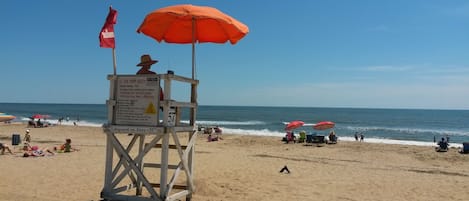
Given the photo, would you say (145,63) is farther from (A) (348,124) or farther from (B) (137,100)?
(A) (348,124)

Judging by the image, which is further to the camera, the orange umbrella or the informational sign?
the orange umbrella

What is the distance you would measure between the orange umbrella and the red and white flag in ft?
1.46

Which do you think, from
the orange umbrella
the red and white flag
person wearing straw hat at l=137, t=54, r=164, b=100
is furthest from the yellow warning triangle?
the orange umbrella

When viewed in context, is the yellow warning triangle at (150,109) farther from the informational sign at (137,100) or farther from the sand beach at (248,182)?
the sand beach at (248,182)

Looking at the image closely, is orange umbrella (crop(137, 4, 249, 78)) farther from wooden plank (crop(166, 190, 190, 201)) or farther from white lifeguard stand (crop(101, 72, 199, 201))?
wooden plank (crop(166, 190, 190, 201))

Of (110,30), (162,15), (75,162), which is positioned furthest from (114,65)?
(75,162)

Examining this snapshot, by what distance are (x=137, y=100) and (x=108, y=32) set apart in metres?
1.26

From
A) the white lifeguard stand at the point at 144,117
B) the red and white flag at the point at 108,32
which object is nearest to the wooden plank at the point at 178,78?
the white lifeguard stand at the point at 144,117

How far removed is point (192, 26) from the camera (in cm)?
696

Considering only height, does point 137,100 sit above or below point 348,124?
above

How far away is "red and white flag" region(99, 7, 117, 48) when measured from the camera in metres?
6.32

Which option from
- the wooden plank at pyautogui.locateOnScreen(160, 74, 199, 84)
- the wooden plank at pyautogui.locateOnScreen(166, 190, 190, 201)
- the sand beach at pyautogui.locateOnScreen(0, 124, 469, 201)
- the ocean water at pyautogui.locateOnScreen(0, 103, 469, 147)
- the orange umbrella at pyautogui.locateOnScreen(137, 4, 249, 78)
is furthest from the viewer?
the ocean water at pyautogui.locateOnScreen(0, 103, 469, 147)

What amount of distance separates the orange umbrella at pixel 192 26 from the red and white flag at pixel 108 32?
45 centimetres

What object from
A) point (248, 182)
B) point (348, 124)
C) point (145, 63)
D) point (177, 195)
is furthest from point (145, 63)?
point (348, 124)
